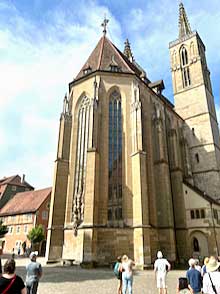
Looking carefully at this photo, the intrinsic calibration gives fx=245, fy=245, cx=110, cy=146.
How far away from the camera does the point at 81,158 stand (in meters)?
19.9

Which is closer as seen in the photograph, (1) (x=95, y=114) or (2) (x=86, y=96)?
(1) (x=95, y=114)

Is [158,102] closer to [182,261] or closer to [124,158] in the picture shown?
[124,158]

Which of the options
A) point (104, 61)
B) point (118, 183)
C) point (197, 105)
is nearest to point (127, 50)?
point (197, 105)

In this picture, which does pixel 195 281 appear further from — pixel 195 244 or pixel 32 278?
pixel 195 244

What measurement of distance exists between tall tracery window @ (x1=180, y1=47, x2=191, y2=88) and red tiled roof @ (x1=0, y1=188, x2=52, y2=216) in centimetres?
2586

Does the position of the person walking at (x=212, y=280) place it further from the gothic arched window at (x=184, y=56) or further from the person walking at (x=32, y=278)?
the gothic arched window at (x=184, y=56)

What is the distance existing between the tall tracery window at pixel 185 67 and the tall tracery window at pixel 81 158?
64.3 feet

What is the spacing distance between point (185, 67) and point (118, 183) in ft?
83.0

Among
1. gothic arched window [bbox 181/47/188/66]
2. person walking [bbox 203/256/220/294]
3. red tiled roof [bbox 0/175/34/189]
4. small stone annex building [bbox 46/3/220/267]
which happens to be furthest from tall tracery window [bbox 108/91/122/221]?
red tiled roof [bbox 0/175/34/189]

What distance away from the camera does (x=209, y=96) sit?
3472cm

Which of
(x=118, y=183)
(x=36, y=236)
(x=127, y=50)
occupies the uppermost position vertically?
(x=127, y=50)

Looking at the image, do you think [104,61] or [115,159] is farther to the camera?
[104,61]

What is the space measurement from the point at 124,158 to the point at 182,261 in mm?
10311

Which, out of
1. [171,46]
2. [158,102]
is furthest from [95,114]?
[171,46]
